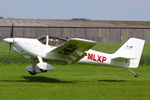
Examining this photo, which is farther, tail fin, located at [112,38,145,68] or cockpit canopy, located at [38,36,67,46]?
tail fin, located at [112,38,145,68]

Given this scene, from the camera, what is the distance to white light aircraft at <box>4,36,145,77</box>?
17297mm

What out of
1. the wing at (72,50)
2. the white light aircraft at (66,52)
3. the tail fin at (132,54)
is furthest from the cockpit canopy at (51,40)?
the tail fin at (132,54)

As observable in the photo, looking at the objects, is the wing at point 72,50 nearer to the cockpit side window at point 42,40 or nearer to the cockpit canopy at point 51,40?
the cockpit canopy at point 51,40

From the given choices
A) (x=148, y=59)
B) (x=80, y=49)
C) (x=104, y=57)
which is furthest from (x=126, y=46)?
(x=148, y=59)

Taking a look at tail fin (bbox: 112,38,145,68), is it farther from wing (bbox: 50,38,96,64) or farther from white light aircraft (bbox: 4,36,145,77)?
wing (bbox: 50,38,96,64)

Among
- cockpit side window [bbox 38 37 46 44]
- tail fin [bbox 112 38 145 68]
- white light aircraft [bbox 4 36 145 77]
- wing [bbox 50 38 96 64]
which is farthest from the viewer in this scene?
tail fin [bbox 112 38 145 68]

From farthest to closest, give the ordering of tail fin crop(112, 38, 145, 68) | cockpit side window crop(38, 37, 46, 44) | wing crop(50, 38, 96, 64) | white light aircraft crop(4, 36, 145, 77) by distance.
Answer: tail fin crop(112, 38, 145, 68), cockpit side window crop(38, 37, 46, 44), white light aircraft crop(4, 36, 145, 77), wing crop(50, 38, 96, 64)

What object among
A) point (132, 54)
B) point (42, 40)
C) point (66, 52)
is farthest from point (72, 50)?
point (132, 54)

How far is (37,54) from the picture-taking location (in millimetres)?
18172

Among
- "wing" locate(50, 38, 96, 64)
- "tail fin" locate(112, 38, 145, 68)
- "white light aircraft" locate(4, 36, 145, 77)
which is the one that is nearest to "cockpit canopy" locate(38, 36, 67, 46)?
"white light aircraft" locate(4, 36, 145, 77)

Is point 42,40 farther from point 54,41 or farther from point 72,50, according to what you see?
point 72,50

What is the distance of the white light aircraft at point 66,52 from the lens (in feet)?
56.7

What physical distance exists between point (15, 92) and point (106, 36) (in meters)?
65.3

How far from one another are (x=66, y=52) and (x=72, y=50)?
1.42 ft
